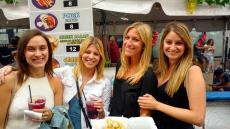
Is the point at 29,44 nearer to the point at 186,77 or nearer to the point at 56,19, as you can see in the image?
the point at 186,77

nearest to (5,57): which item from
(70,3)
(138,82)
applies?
(70,3)

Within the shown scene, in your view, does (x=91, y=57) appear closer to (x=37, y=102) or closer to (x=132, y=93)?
(x=132, y=93)

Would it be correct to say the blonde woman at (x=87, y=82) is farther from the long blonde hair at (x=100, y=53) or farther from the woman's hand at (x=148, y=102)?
the woman's hand at (x=148, y=102)

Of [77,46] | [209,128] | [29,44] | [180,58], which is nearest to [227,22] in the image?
[209,128]

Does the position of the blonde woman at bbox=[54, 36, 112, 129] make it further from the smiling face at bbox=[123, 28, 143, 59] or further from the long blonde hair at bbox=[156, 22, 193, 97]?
the long blonde hair at bbox=[156, 22, 193, 97]

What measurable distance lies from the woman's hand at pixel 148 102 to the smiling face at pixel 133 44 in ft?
1.27

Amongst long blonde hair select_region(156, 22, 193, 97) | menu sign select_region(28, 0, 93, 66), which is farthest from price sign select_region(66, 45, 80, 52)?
long blonde hair select_region(156, 22, 193, 97)

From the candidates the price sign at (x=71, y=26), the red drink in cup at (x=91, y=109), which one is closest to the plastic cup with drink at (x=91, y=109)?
the red drink in cup at (x=91, y=109)

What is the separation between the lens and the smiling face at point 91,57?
263 centimetres

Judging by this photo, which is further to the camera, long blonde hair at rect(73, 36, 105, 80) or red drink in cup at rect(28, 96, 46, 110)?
long blonde hair at rect(73, 36, 105, 80)

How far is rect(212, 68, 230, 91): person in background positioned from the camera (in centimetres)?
848

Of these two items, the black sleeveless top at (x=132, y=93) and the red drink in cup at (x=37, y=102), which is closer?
the red drink in cup at (x=37, y=102)

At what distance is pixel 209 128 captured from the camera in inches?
219

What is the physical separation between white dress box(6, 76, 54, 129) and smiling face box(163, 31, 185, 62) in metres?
0.90
